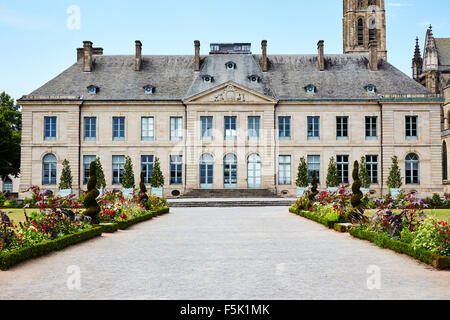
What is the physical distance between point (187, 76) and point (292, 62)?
8.57 metres

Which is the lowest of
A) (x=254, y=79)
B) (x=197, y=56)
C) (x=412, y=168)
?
(x=412, y=168)

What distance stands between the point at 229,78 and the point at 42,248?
30.1m

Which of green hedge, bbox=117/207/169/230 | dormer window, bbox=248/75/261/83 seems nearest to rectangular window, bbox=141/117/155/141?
dormer window, bbox=248/75/261/83

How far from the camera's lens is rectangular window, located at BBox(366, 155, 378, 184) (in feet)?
123

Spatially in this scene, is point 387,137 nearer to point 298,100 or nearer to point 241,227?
point 298,100

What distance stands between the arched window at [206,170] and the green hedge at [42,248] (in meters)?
24.3

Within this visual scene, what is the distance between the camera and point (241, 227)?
52.2 ft

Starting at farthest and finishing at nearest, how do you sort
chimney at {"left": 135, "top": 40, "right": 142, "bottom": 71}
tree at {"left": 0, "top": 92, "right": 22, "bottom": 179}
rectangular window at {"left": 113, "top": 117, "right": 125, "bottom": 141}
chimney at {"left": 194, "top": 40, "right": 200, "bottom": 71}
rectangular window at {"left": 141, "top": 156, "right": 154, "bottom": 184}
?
tree at {"left": 0, "top": 92, "right": 22, "bottom": 179} → chimney at {"left": 135, "top": 40, "right": 142, "bottom": 71} → chimney at {"left": 194, "top": 40, "right": 200, "bottom": 71} → rectangular window at {"left": 113, "top": 117, "right": 125, "bottom": 141} → rectangular window at {"left": 141, "top": 156, "right": 154, "bottom": 184}

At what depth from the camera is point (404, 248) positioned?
991 cm

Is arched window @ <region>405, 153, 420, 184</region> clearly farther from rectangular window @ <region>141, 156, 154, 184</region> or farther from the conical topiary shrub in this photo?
the conical topiary shrub

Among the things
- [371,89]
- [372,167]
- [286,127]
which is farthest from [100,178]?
[371,89]

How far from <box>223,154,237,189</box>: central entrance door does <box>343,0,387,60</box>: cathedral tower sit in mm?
26433

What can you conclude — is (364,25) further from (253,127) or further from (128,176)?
(128,176)

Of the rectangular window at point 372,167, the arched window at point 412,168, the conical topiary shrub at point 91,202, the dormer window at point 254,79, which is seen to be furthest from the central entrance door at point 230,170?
the conical topiary shrub at point 91,202
